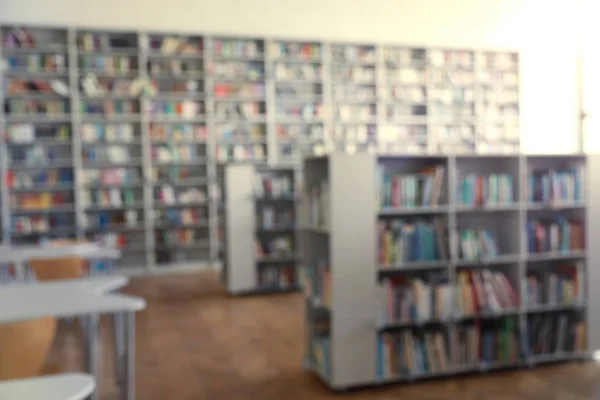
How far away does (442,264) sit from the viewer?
4.01 m

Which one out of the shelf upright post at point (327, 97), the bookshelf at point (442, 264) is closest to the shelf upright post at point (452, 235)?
the bookshelf at point (442, 264)

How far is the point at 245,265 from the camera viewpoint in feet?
22.5

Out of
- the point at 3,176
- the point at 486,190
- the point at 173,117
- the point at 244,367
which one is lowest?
the point at 244,367

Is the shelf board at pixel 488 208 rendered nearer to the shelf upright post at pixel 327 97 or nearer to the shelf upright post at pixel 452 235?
the shelf upright post at pixel 452 235

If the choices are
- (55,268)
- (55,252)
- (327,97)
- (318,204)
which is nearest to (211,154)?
(327,97)

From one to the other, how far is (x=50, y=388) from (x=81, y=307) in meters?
1.04

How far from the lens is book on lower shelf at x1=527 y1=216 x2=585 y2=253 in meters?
4.24

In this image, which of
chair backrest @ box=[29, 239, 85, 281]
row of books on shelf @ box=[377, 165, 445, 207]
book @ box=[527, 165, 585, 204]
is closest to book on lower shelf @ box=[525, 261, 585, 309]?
book @ box=[527, 165, 585, 204]

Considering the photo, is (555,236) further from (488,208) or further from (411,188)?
(411,188)

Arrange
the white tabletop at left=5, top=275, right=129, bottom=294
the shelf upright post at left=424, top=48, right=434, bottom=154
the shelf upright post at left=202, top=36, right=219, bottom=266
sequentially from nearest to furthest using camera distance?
the white tabletop at left=5, top=275, right=129, bottom=294, the shelf upright post at left=202, top=36, right=219, bottom=266, the shelf upright post at left=424, top=48, right=434, bottom=154

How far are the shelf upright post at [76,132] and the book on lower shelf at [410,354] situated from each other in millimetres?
5558

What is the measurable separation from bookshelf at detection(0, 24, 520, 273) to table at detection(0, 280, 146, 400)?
4.64 m

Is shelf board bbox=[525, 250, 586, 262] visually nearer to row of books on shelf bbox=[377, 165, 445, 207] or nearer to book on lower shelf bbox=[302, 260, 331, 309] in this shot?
row of books on shelf bbox=[377, 165, 445, 207]

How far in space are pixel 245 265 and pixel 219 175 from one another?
1.13 metres
